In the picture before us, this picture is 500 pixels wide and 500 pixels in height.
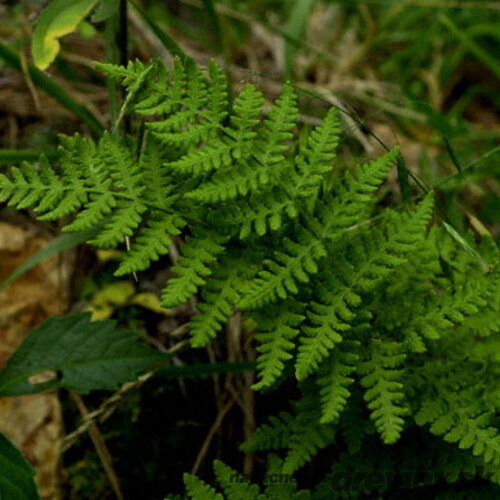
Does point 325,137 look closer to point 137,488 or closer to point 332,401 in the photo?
point 332,401

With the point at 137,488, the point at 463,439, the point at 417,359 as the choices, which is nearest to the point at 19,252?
the point at 137,488

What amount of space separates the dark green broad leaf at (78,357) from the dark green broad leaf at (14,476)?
0.82 feet

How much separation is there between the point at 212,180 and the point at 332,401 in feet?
2.12

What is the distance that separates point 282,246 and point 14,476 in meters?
0.97

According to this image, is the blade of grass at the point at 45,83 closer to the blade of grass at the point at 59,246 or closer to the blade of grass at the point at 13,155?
the blade of grass at the point at 13,155

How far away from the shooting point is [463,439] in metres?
1.60

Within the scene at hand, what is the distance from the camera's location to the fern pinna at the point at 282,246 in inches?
61.4

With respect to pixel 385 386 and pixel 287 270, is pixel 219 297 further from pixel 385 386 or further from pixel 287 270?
pixel 385 386

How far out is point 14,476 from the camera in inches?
65.9

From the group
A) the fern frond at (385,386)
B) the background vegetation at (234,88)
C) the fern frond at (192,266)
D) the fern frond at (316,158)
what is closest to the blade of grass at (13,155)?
the background vegetation at (234,88)

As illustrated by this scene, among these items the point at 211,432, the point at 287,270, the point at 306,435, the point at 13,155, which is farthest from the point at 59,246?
the point at 306,435

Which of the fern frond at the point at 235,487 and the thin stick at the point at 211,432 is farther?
the thin stick at the point at 211,432

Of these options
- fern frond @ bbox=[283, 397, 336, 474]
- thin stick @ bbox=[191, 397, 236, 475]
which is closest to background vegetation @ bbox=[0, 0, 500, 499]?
thin stick @ bbox=[191, 397, 236, 475]

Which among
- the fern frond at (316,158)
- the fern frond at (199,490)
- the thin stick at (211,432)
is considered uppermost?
the fern frond at (316,158)
